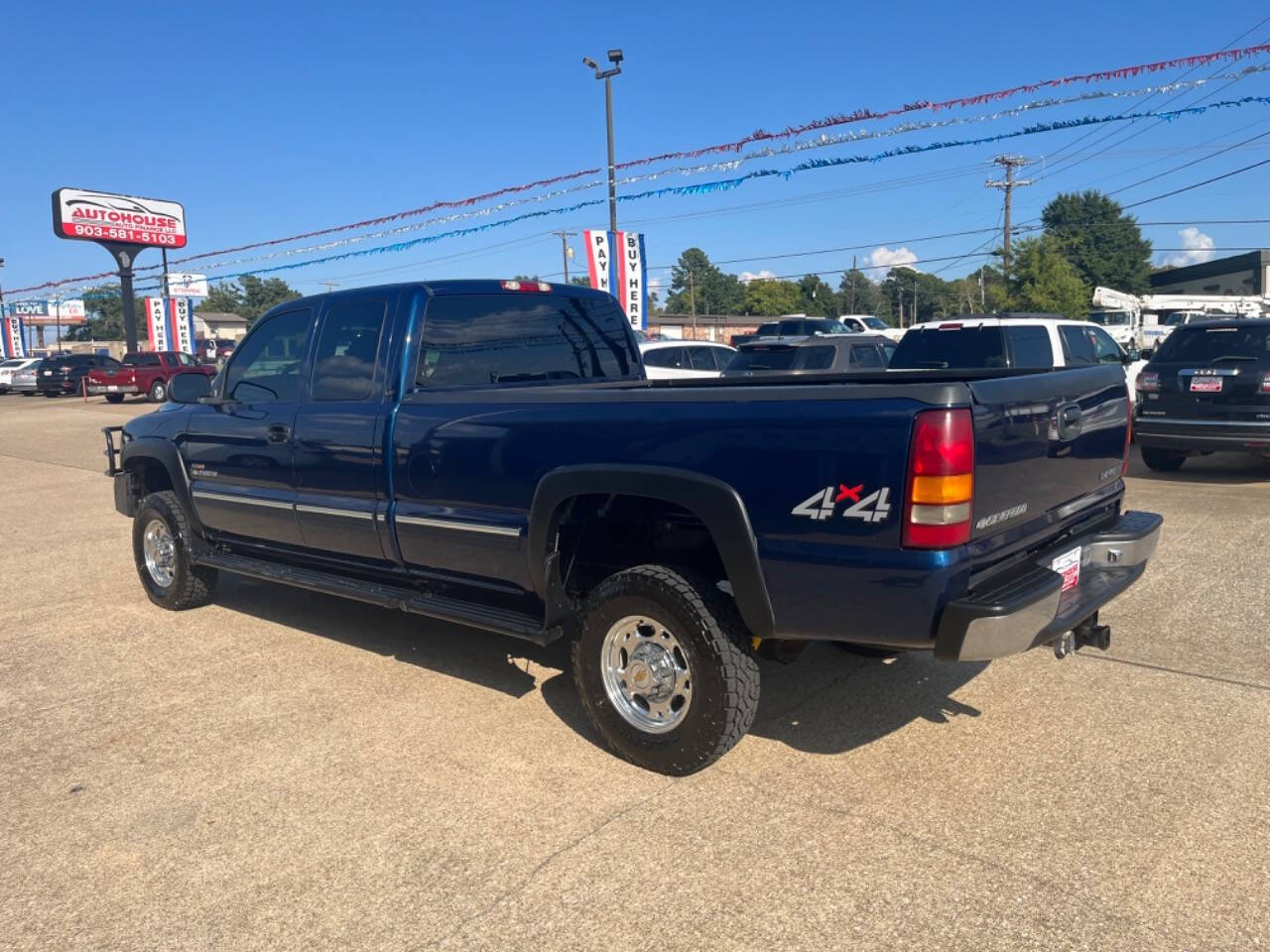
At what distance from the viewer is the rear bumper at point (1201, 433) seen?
9.03m

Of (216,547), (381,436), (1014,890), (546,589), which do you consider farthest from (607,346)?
(1014,890)

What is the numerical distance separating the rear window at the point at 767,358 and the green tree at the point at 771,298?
313 ft

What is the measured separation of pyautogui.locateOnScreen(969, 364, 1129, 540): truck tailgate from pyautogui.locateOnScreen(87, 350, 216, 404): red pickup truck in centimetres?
3038

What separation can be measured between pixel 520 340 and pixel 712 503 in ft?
6.64

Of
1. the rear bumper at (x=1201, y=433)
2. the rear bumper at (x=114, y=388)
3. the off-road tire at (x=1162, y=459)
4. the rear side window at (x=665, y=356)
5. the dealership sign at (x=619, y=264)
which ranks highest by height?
the dealership sign at (x=619, y=264)

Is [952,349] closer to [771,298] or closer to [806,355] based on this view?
[806,355]

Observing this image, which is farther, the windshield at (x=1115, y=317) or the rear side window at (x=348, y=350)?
the windshield at (x=1115, y=317)

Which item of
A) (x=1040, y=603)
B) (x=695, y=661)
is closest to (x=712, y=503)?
(x=695, y=661)

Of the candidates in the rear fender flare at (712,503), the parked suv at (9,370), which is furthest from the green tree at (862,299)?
the rear fender flare at (712,503)

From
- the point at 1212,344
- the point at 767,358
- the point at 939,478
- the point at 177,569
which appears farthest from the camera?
the point at 767,358

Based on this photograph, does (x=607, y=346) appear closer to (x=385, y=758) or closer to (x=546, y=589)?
(x=546, y=589)

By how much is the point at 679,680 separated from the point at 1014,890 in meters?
1.33

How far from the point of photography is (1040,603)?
122 inches

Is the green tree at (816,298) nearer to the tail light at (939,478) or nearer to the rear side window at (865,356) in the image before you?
the rear side window at (865,356)
